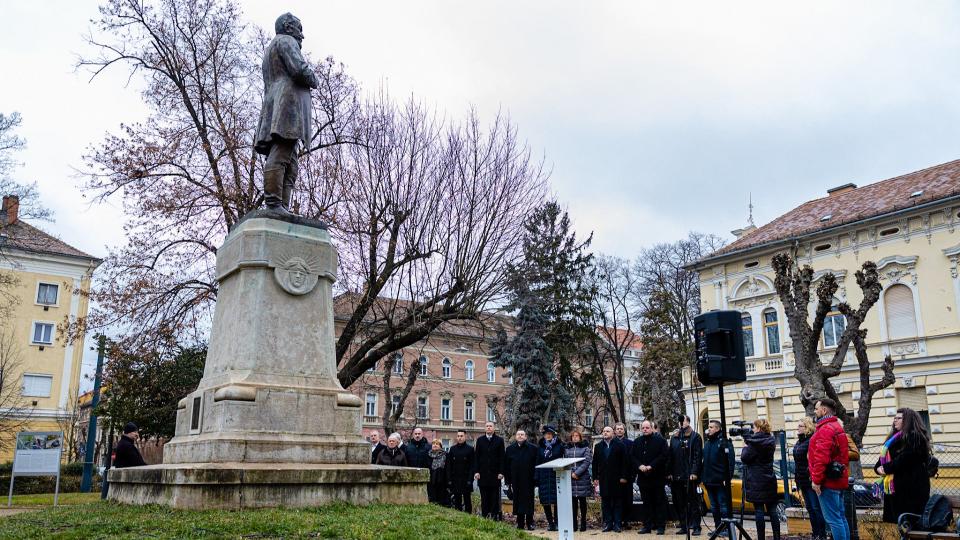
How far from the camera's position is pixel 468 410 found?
2520 inches

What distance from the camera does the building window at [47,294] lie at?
144 feet

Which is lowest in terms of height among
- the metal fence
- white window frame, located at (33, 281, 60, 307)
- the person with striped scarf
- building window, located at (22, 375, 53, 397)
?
the metal fence

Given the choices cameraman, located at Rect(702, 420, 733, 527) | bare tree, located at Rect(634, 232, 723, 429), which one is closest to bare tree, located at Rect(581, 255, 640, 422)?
bare tree, located at Rect(634, 232, 723, 429)

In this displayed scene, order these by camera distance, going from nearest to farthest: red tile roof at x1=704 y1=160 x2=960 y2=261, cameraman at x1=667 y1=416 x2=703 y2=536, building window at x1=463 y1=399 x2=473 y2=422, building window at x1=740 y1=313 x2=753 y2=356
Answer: cameraman at x1=667 y1=416 x2=703 y2=536 < red tile roof at x1=704 y1=160 x2=960 y2=261 < building window at x1=740 y1=313 x2=753 y2=356 < building window at x1=463 y1=399 x2=473 y2=422

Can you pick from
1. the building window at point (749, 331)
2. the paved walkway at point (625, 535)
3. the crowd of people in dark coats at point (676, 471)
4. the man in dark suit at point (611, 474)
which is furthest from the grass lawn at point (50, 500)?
the building window at point (749, 331)

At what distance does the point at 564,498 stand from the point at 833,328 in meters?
27.4

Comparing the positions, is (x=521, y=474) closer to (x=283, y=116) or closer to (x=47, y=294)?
(x=283, y=116)

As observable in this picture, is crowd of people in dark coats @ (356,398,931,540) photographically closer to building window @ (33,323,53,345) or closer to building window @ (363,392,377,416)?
building window @ (33,323,53,345)

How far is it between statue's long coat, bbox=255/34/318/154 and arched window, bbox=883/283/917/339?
2763 cm

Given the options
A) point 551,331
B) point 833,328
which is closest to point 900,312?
point 833,328

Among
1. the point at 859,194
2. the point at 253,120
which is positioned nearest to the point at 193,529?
the point at 253,120

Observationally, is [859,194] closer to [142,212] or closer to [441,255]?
[441,255]

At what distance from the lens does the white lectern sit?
23.4 feet

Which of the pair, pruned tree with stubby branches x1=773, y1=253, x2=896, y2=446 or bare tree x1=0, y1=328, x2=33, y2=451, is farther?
bare tree x1=0, y1=328, x2=33, y2=451
